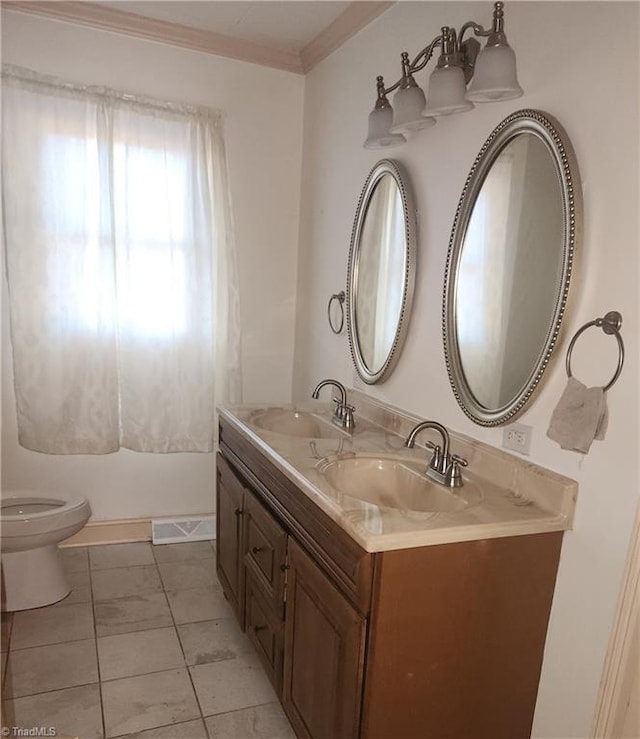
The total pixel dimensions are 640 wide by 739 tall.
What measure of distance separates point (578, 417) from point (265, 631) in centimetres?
124

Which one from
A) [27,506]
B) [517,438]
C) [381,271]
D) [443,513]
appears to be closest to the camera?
[443,513]

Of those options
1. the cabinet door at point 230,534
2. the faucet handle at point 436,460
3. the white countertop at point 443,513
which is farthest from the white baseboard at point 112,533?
the faucet handle at point 436,460

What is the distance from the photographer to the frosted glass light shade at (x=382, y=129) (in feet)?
6.68

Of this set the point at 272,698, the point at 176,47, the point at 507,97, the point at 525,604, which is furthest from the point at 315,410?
the point at 176,47

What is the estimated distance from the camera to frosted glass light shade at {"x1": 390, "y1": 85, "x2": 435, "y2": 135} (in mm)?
1850

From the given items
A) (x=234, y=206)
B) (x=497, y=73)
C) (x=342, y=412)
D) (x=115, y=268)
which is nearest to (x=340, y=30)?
(x=234, y=206)

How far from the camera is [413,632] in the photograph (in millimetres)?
1349

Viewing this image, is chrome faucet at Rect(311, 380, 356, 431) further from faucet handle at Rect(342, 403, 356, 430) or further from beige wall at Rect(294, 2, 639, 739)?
beige wall at Rect(294, 2, 639, 739)

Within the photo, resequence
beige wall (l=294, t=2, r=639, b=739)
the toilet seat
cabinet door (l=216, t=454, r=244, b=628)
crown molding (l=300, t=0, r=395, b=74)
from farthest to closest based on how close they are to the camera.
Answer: the toilet seat → crown molding (l=300, t=0, r=395, b=74) → cabinet door (l=216, t=454, r=244, b=628) → beige wall (l=294, t=2, r=639, b=739)

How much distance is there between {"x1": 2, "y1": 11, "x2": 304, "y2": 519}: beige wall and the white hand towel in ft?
6.48

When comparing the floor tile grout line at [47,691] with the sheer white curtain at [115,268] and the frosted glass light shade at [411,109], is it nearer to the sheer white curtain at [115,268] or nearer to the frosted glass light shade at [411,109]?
the sheer white curtain at [115,268]

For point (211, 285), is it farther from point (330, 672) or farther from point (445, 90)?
point (330, 672)

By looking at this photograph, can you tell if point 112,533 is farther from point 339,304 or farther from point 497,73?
point 497,73

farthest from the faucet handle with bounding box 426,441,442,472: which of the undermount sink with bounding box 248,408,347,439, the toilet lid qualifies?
the toilet lid
